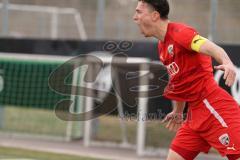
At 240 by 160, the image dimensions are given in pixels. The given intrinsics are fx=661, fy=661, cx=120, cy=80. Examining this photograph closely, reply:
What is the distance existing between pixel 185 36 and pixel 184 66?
0.35m

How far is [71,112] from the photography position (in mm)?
12094

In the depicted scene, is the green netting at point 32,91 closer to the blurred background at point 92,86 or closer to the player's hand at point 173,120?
the blurred background at point 92,86

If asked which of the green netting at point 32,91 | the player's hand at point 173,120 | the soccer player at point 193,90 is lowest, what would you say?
the green netting at point 32,91

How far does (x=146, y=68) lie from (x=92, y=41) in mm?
1220

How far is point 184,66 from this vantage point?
590 cm

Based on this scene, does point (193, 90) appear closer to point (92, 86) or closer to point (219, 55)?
point (219, 55)

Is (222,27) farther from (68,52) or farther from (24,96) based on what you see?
(24,96)

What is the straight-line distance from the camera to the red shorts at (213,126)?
585 cm

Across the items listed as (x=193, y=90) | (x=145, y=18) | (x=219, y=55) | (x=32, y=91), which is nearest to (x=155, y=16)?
(x=145, y=18)

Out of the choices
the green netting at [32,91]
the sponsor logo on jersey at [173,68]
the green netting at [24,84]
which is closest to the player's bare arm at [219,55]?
the sponsor logo on jersey at [173,68]

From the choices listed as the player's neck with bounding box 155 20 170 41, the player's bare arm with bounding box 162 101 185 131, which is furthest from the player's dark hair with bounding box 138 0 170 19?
the player's bare arm with bounding box 162 101 185 131

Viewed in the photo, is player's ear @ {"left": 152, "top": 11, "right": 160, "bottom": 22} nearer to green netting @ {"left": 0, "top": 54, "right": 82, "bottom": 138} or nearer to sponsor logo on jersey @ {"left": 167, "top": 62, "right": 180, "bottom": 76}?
sponsor logo on jersey @ {"left": 167, "top": 62, "right": 180, "bottom": 76}

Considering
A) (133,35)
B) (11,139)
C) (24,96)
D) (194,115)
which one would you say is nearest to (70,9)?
(133,35)

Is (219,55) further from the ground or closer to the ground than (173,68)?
further from the ground
